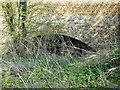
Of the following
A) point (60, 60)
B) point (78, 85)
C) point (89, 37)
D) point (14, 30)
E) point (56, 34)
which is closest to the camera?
point (78, 85)

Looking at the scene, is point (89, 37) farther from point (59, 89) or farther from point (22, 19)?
point (59, 89)

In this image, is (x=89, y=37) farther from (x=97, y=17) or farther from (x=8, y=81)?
(x=8, y=81)

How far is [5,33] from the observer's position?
6547mm

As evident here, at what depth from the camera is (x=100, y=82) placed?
3641mm

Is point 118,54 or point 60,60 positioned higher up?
point 118,54

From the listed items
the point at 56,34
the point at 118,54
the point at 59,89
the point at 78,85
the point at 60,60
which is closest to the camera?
the point at 59,89

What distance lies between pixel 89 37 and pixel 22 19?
2.63 metres

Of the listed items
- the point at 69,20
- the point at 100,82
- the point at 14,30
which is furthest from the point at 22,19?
the point at 100,82

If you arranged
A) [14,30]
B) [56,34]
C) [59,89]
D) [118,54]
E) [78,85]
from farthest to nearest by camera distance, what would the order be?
[56,34] < [14,30] < [118,54] < [78,85] < [59,89]

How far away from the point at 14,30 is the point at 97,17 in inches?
123

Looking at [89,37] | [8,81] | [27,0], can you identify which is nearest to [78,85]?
[8,81]

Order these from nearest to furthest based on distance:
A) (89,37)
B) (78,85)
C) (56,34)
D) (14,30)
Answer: (78,85), (14,30), (56,34), (89,37)

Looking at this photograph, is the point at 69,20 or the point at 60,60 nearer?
the point at 60,60

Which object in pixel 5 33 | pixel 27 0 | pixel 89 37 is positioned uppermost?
pixel 27 0
